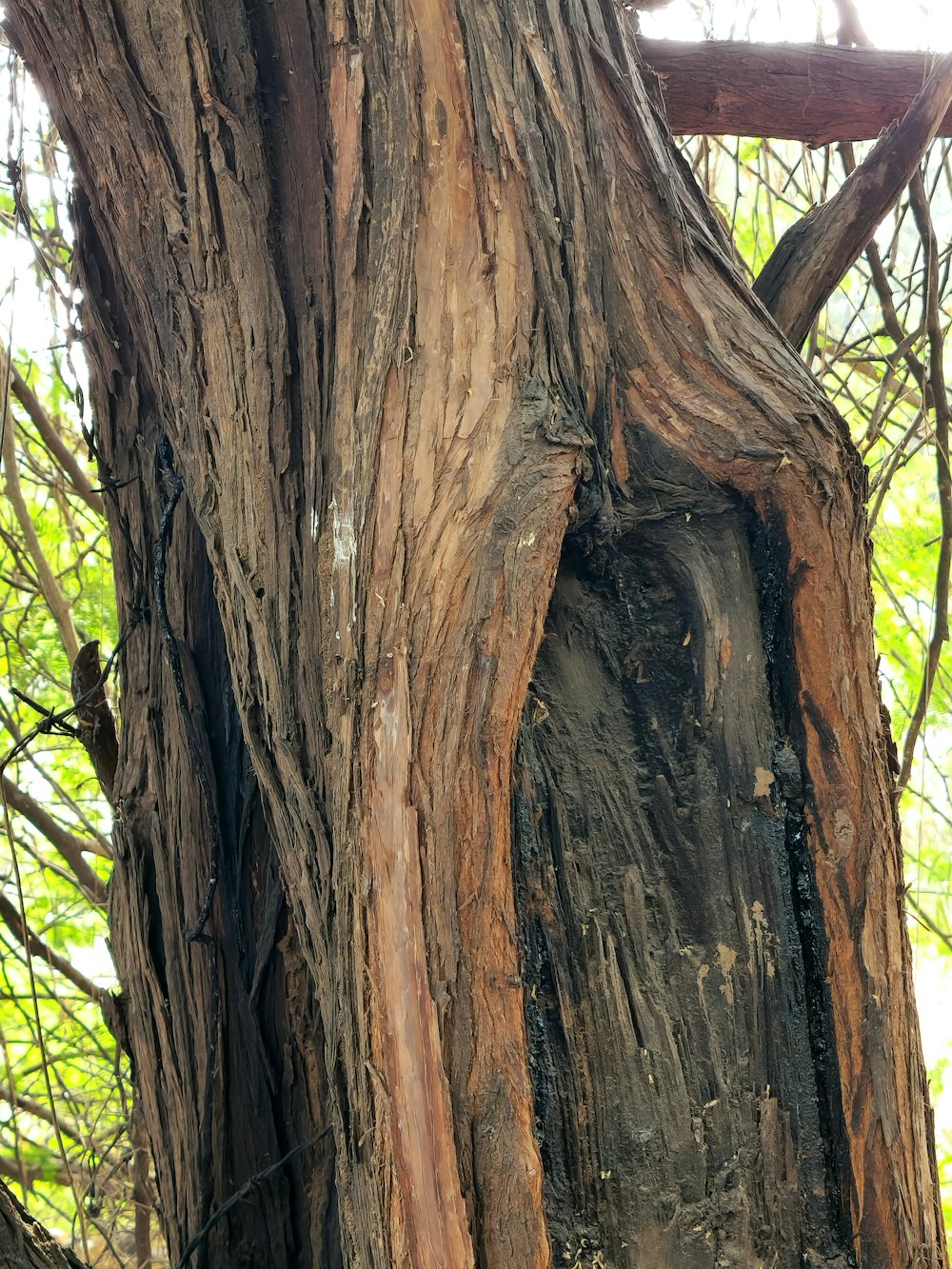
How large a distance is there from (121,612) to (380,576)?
2.36ft

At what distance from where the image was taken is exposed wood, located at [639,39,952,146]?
185 centimetres

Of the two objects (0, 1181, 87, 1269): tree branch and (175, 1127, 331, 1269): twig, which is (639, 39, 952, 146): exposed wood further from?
(0, 1181, 87, 1269): tree branch

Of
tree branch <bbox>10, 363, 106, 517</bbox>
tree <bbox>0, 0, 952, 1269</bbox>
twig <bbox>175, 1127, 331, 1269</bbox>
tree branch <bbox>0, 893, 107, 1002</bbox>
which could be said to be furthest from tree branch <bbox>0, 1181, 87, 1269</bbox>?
tree branch <bbox>10, 363, 106, 517</bbox>

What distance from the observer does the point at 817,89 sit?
1.92 m

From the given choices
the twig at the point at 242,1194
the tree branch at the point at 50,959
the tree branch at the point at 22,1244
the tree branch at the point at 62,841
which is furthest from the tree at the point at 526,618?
the tree branch at the point at 62,841

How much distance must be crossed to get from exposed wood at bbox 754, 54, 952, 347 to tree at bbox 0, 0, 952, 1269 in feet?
1.12

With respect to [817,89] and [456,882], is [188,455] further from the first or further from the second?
[817,89]

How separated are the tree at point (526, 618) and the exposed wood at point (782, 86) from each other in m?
0.51

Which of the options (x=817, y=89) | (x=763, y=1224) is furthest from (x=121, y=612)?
(x=817, y=89)

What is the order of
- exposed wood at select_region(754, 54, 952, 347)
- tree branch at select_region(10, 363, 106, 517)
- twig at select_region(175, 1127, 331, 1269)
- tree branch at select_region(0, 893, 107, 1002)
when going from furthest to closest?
tree branch at select_region(10, 363, 106, 517), tree branch at select_region(0, 893, 107, 1002), exposed wood at select_region(754, 54, 952, 347), twig at select_region(175, 1127, 331, 1269)

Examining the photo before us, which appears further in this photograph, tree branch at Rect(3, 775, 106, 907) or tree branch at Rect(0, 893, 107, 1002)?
tree branch at Rect(3, 775, 106, 907)

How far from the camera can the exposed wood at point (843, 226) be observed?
1635mm

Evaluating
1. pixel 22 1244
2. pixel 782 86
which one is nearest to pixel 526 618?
pixel 22 1244

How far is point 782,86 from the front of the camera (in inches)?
74.6
